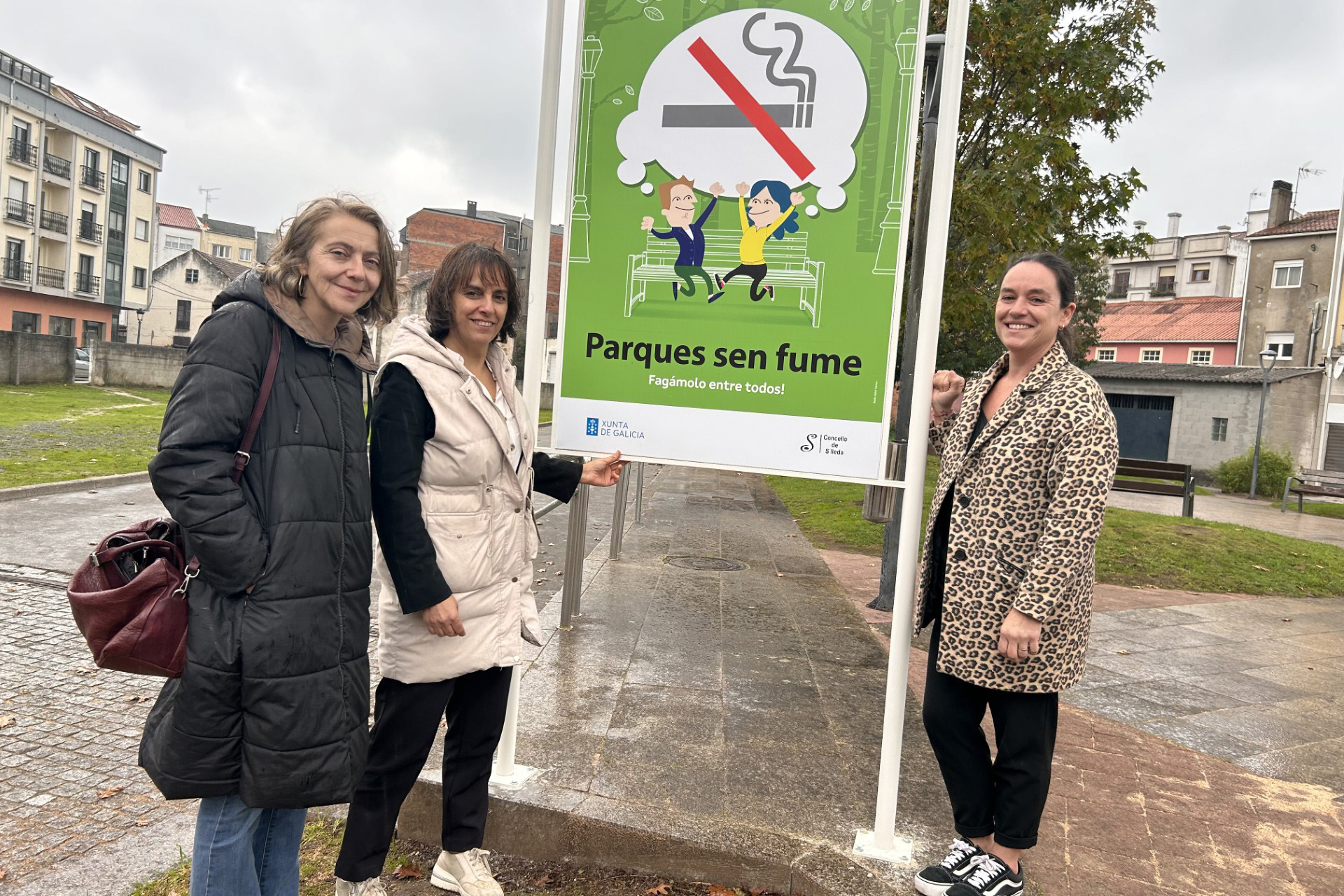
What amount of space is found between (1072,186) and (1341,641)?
4.90 metres

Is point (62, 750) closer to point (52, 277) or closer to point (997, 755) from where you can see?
point (997, 755)

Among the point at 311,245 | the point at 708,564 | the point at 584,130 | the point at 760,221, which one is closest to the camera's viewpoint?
the point at 311,245

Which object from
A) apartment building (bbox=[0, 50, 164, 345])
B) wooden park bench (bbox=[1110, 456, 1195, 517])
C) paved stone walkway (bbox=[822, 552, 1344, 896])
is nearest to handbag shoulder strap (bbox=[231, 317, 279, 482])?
paved stone walkway (bbox=[822, 552, 1344, 896])

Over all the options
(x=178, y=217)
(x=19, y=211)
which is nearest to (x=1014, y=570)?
(x=19, y=211)

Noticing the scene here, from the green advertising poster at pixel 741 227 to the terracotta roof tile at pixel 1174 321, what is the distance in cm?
5108

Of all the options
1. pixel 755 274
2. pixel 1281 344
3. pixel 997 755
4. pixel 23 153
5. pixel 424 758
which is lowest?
pixel 424 758

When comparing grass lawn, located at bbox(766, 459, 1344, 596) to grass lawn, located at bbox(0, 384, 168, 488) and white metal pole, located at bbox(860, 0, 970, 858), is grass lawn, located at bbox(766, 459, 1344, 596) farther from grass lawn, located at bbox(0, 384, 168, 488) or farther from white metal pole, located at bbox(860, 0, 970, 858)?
grass lawn, located at bbox(0, 384, 168, 488)

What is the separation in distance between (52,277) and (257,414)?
55.1 meters

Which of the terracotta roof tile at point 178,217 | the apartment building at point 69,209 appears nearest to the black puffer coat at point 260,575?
the apartment building at point 69,209

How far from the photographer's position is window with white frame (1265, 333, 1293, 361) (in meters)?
42.2

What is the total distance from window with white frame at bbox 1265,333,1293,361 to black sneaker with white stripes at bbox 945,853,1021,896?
4759cm

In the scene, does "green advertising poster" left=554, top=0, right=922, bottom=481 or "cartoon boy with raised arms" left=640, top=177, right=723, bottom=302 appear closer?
"green advertising poster" left=554, top=0, right=922, bottom=481

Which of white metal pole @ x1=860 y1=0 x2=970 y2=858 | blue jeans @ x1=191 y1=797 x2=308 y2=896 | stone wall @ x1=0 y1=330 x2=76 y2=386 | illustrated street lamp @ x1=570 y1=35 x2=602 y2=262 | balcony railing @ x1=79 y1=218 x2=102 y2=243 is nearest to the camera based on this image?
blue jeans @ x1=191 y1=797 x2=308 y2=896

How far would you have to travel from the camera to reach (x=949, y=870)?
289cm
